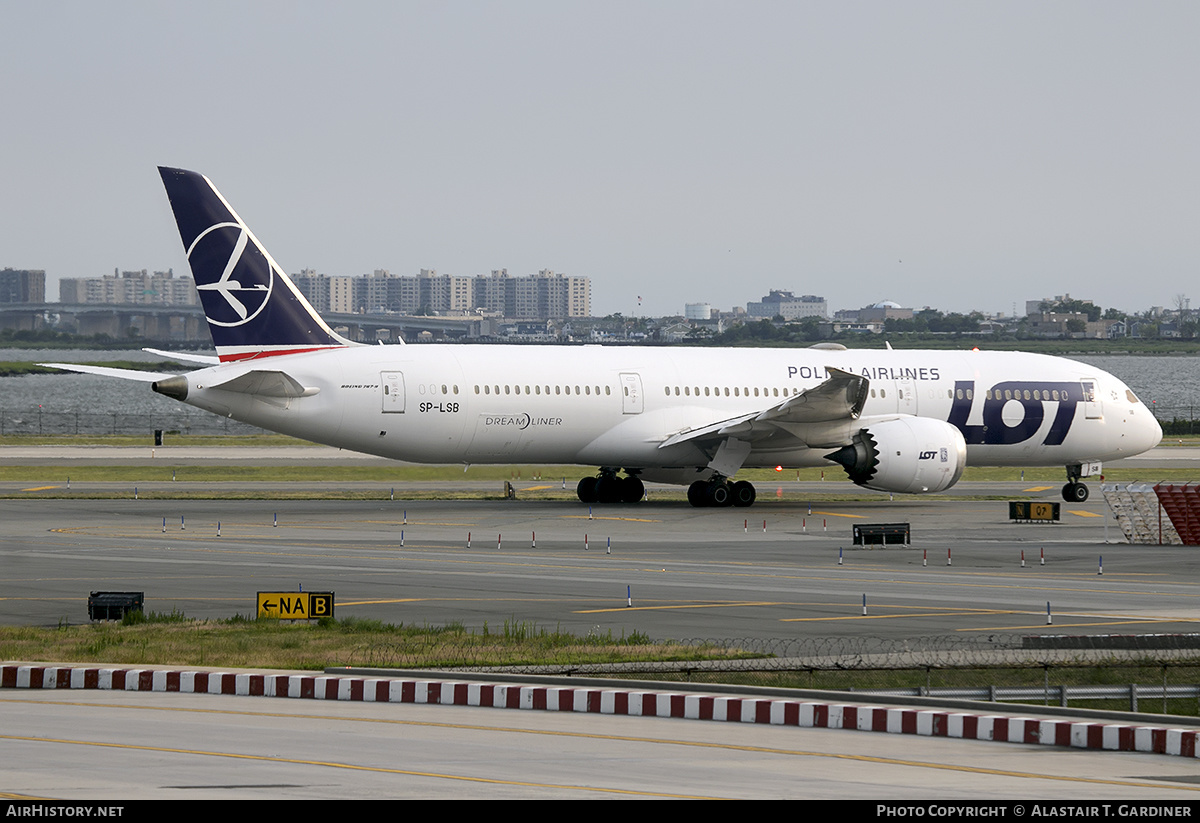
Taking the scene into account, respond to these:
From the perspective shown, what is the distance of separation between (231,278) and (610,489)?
13.4 metres

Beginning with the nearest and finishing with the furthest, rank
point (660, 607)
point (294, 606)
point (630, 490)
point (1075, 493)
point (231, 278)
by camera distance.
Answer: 1. point (294, 606)
2. point (660, 607)
3. point (231, 278)
4. point (630, 490)
5. point (1075, 493)

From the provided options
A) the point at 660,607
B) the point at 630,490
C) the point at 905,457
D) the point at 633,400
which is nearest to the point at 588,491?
the point at 630,490

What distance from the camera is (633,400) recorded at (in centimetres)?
4594

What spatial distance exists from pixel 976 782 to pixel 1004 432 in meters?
38.2

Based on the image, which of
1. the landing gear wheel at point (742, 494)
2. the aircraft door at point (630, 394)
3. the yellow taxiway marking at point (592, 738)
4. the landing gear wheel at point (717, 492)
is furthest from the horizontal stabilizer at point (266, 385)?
the yellow taxiway marking at point (592, 738)

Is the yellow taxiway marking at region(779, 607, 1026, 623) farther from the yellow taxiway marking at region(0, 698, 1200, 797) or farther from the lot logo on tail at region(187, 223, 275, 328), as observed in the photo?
the lot logo on tail at region(187, 223, 275, 328)

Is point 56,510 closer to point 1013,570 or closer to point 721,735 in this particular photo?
point 1013,570

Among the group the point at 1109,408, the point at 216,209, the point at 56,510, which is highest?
the point at 216,209

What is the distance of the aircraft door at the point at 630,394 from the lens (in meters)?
45.8

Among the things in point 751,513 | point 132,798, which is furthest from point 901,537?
point 132,798

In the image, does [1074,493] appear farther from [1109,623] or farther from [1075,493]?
[1109,623]

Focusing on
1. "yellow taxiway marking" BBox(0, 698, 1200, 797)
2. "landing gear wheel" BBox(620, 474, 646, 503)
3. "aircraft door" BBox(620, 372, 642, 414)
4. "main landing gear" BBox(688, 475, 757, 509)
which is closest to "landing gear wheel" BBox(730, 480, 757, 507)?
"main landing gear" BBox(688, 475, 757, 509)

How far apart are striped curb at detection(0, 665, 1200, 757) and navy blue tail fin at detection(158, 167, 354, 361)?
24195 mm

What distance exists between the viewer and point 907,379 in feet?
161
